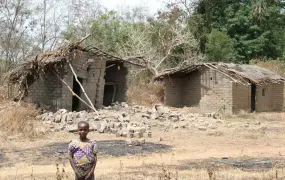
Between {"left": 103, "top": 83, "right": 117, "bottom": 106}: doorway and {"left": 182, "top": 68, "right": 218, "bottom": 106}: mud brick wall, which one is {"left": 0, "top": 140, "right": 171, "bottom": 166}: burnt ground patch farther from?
{"left": 182, "top": 68, "right": 218, "bottom": 106}: mud brick wall

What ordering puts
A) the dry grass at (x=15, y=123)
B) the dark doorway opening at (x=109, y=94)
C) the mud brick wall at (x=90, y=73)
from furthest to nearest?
the dark doorway opening at (x=109, y=94) < the mud brick wall at (x=90, y=73) < the dry grass at (x=15, y=123)

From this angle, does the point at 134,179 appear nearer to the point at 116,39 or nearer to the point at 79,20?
the point at 116,39

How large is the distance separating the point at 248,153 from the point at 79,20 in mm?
27801

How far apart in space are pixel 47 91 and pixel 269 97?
1265cm

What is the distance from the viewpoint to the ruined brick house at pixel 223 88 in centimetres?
2164

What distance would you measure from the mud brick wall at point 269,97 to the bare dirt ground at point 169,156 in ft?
24.4

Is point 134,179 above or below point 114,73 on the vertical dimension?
below

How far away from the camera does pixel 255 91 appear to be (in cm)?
2336

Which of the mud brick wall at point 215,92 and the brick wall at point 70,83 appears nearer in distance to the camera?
the brick wall at point 70,83

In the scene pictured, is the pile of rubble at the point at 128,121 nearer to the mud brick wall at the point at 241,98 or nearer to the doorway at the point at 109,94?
the mud brick wall at the point at 241,98

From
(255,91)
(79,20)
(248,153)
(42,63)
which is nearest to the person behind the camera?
(248,153)

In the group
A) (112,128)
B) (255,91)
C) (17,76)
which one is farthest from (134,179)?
(255,91)

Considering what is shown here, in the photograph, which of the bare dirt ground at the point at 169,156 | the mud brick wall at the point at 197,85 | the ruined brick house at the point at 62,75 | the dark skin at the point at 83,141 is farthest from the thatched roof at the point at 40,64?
the dark skin at the point at 83,141

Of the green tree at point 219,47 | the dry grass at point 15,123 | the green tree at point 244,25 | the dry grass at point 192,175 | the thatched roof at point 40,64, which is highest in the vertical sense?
the green tree at point 244,25
